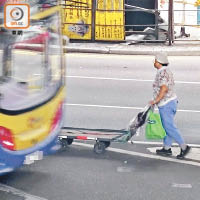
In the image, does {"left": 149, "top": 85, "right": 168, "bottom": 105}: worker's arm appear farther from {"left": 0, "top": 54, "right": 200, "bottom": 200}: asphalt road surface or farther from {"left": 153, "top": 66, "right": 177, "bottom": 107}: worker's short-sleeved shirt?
{"left": 0, "top": 54, "right": 200, "bottom": 200}: asphalt road surface

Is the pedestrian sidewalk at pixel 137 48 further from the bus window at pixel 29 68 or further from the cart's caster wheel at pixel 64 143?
the bus window at pixel 29 68

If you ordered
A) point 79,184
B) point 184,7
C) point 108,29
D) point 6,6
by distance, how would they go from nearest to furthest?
point 6,6 < point 79,184 < point 108,29 < point 184,7

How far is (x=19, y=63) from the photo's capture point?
8.88 m

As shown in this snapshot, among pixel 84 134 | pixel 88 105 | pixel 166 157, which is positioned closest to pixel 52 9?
pixel 84 134

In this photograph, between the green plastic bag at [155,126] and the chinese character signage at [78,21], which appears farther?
the chinese character signage at [78,21]

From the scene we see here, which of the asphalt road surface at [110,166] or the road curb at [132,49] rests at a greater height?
the road curb at [132,49]

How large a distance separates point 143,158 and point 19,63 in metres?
2.79

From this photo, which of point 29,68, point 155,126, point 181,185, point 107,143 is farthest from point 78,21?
point 181,185

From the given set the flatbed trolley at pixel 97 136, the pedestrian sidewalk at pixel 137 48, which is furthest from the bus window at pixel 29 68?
the pedestrian sidewalk at pixel 137 48

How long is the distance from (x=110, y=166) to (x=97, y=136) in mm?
709

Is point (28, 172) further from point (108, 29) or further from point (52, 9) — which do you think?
point (108, 29)

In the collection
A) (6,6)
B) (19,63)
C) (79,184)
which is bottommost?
(79,184)

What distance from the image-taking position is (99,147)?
1075cm

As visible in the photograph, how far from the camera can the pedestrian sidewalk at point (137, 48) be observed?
2255 centimetres
